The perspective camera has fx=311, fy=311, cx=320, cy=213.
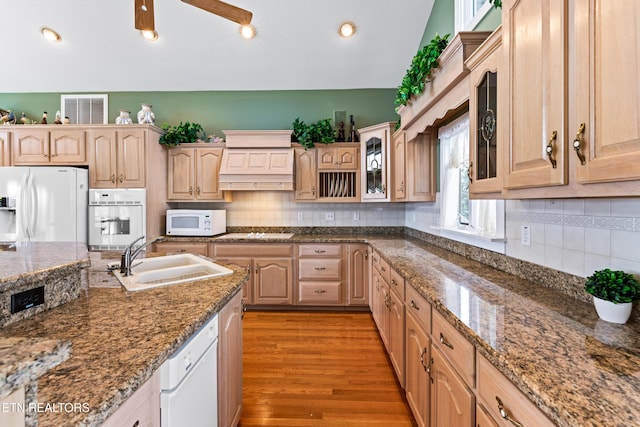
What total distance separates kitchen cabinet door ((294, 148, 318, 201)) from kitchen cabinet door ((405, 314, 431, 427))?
237 centimetres

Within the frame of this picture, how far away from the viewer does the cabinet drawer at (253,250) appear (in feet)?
12.3

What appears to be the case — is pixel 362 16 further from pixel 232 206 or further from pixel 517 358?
pixel 517 358

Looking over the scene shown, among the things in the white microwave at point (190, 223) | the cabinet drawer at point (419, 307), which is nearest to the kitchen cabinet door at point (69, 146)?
the white microwave at point (190, 223)

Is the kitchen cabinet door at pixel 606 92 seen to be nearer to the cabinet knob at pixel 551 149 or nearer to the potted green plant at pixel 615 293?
the cabinet knob at pixel 551 149

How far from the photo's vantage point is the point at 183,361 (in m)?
1.02

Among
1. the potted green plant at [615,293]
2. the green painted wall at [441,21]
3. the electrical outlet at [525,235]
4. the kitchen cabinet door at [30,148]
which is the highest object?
the green painted wall at [441,21]

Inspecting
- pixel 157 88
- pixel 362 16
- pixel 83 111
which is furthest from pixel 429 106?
pixel 83 111

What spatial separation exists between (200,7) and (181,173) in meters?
2.17

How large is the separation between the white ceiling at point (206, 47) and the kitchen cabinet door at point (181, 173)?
3.26 feet

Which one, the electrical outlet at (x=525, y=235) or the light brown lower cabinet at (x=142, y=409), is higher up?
the electrical outlet at (x=525, y=235)

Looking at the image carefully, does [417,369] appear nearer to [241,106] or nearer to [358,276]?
[358,276]

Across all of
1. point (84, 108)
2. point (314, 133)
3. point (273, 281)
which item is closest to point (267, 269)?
point (273, 281)

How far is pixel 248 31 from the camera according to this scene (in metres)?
3.53

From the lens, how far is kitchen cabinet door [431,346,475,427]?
3.60 feet
